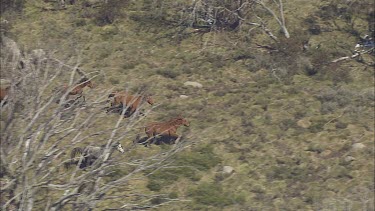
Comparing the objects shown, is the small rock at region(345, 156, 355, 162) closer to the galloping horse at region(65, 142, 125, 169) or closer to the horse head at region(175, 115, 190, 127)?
the horse head at region(175, 115, 190, 127)

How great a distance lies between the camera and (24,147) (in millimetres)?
10836

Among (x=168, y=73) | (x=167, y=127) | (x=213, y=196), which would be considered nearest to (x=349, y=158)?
(x=213, y=196)

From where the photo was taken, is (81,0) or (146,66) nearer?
(146,66)

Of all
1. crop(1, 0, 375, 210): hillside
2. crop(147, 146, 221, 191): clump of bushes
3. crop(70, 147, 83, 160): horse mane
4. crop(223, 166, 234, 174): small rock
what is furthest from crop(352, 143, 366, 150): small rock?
crop(70, 147, 83, 160): horse mane

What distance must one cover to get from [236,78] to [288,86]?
193 cm

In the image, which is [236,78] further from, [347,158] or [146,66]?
[347,158]

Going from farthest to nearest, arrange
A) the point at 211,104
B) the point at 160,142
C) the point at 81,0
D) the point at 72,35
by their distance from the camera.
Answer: the point at 81,0 → the point at 72,35 → the point at 211,104 → the point at 160,142

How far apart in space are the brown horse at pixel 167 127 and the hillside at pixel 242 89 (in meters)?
0.39

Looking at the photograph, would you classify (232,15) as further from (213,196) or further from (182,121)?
(213,196)

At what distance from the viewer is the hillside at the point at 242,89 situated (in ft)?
58.4

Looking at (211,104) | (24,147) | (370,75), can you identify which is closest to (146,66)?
(211,104)

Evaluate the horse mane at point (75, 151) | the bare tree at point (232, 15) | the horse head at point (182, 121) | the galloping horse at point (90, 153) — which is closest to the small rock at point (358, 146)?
the horse head at point (182, 121)

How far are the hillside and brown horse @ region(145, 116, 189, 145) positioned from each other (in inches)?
15.4

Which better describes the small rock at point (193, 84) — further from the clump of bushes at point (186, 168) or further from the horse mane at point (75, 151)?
the horse mane at point (75, 151)
